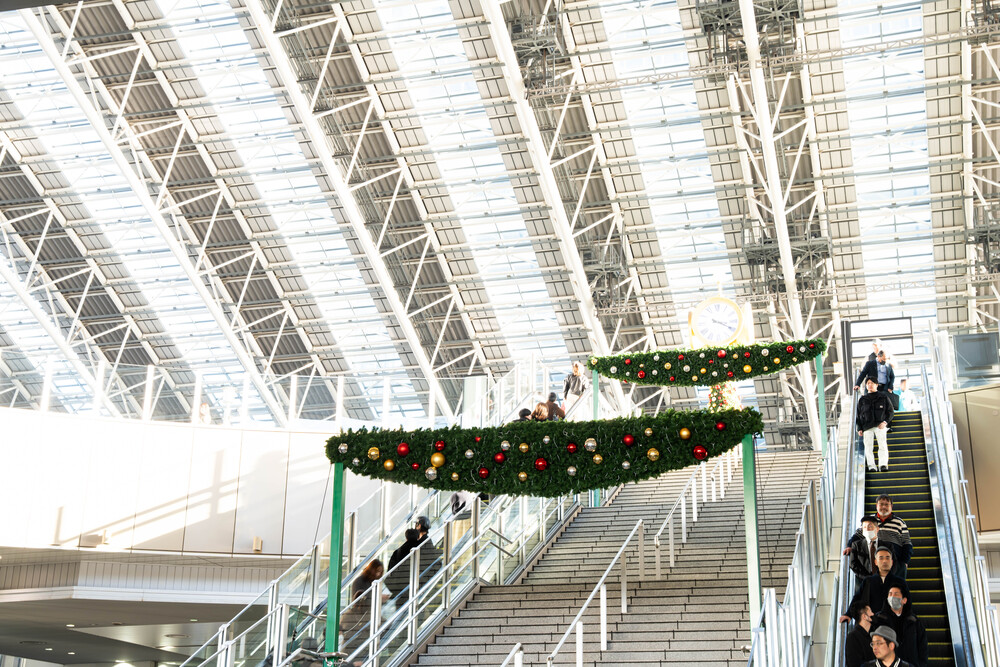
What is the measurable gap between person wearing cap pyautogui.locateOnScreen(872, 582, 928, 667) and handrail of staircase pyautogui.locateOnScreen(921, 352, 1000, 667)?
72 cm

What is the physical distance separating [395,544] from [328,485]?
20.8 ft

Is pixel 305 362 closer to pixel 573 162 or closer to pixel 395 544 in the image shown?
pixel 573 162

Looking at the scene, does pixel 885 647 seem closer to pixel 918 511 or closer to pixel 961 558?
pixel 961 558

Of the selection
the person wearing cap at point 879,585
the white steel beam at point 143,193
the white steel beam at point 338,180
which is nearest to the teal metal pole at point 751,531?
the person wearing cap at point 879,585

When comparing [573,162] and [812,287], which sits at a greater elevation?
[573,162]

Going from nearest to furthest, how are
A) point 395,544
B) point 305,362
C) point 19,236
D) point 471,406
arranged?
point 395,544 → point 471,406 → point 19,236 → point 305,362

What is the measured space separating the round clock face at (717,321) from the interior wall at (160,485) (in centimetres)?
741

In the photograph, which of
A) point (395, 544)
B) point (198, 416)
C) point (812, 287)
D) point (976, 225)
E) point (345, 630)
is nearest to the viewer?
point (345, 630)

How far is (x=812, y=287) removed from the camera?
3097cm

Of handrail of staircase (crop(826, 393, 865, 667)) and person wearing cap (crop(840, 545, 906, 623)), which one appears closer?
person wearing cap (crop(840, 545, 906, 623))

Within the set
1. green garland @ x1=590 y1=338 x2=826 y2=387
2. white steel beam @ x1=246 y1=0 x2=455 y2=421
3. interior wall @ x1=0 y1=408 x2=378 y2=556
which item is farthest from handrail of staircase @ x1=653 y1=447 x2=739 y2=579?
interior wall @ x1=0 y1=408 x2=378 y2=556

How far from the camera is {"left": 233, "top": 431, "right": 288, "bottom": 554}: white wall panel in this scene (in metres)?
21.6

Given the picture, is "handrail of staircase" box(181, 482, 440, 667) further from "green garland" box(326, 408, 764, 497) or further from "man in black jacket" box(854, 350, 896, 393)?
"man in black jacket" box(854, 350, 896, 393)

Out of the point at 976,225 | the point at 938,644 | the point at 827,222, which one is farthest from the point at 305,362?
the point at 938,644
